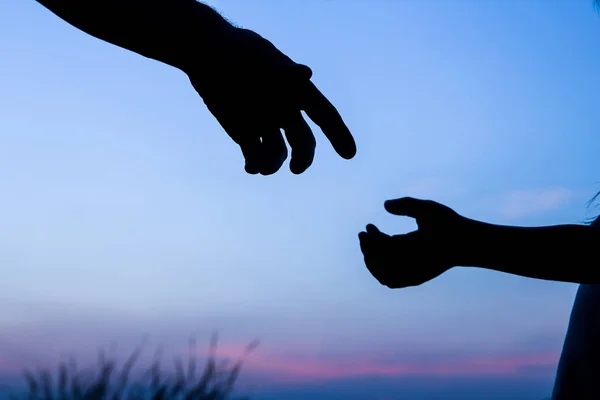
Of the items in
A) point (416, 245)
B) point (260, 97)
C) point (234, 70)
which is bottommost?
point (416, 245)

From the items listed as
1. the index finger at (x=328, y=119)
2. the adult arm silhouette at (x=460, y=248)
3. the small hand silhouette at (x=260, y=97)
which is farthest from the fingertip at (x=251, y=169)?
the adult arm silhouette at (x=460, y=248)

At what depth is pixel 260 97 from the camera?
3.17 metres

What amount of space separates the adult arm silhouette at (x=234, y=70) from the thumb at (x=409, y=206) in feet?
2.35

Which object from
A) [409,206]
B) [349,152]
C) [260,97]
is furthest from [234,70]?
[409,206]

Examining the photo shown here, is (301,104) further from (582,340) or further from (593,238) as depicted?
(582,340)

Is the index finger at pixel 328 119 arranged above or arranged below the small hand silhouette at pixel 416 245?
above

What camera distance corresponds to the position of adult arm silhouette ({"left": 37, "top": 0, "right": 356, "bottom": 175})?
297 centimetres

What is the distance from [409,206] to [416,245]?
16cm

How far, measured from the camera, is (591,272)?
7.99 ft

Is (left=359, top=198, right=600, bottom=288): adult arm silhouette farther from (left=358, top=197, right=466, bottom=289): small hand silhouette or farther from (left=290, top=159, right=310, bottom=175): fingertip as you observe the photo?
(left=290, top=159, right=310, bottom=175): fingertip

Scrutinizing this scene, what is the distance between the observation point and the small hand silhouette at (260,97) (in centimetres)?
307

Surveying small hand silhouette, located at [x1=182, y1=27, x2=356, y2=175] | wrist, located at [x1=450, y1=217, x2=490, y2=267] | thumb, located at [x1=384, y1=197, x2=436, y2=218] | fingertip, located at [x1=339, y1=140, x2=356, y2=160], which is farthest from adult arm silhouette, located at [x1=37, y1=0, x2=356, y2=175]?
wrist, located at [x1=450, y1=217, x2=490, y2=267]

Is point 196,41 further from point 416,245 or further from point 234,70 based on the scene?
point 416,245

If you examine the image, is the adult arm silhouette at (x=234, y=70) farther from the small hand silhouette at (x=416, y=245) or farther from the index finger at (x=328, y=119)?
the small hand silhouette at (x=416, y=245)
